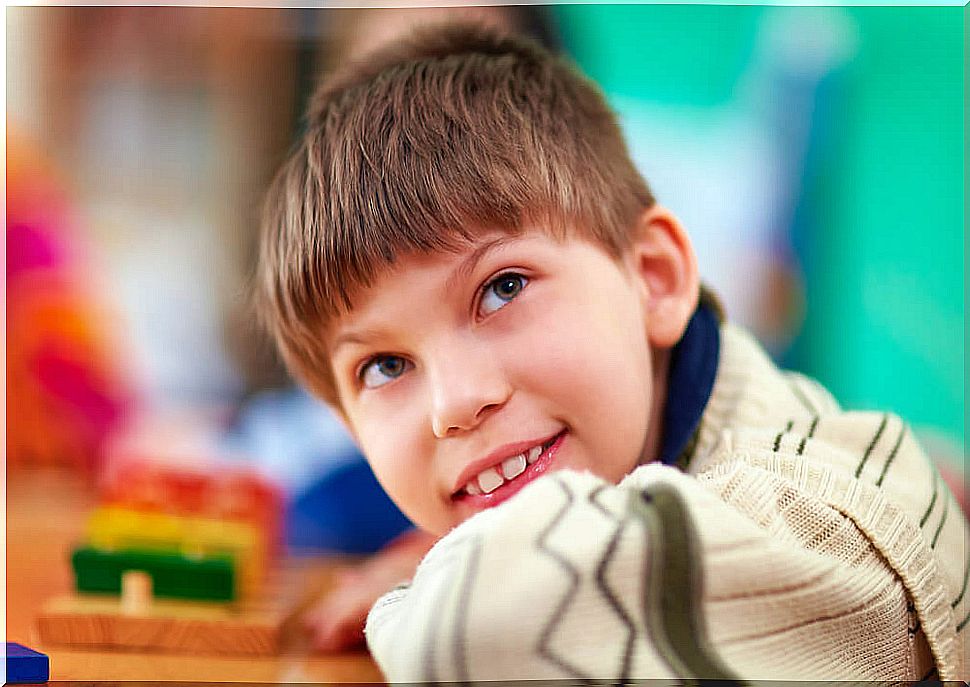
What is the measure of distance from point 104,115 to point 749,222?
0.75 metres

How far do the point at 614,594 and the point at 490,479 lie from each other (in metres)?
0.19

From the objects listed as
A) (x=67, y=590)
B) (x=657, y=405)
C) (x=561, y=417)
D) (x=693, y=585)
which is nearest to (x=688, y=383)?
(x=657, y=405)

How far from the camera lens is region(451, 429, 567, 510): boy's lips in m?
0.60

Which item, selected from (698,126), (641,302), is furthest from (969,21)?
(698,126)

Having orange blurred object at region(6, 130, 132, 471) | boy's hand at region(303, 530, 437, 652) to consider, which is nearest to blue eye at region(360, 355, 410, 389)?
boy's hand at region(303, 530, 437, 652)

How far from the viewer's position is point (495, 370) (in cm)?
59

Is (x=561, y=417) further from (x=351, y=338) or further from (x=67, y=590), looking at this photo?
(x=67, y=590)

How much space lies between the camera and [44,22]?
29.4 inches

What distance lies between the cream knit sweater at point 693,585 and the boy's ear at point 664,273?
0.13 metres

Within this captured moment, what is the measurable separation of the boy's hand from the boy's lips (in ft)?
0.48

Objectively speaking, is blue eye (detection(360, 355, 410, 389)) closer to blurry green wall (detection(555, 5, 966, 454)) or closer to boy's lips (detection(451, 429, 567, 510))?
boy's lips (detection(451, 429, 567, 510))

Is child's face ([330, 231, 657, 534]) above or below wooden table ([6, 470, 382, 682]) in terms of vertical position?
above

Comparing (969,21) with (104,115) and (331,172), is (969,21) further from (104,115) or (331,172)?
(104,115)

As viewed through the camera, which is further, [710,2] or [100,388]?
[100,388]
